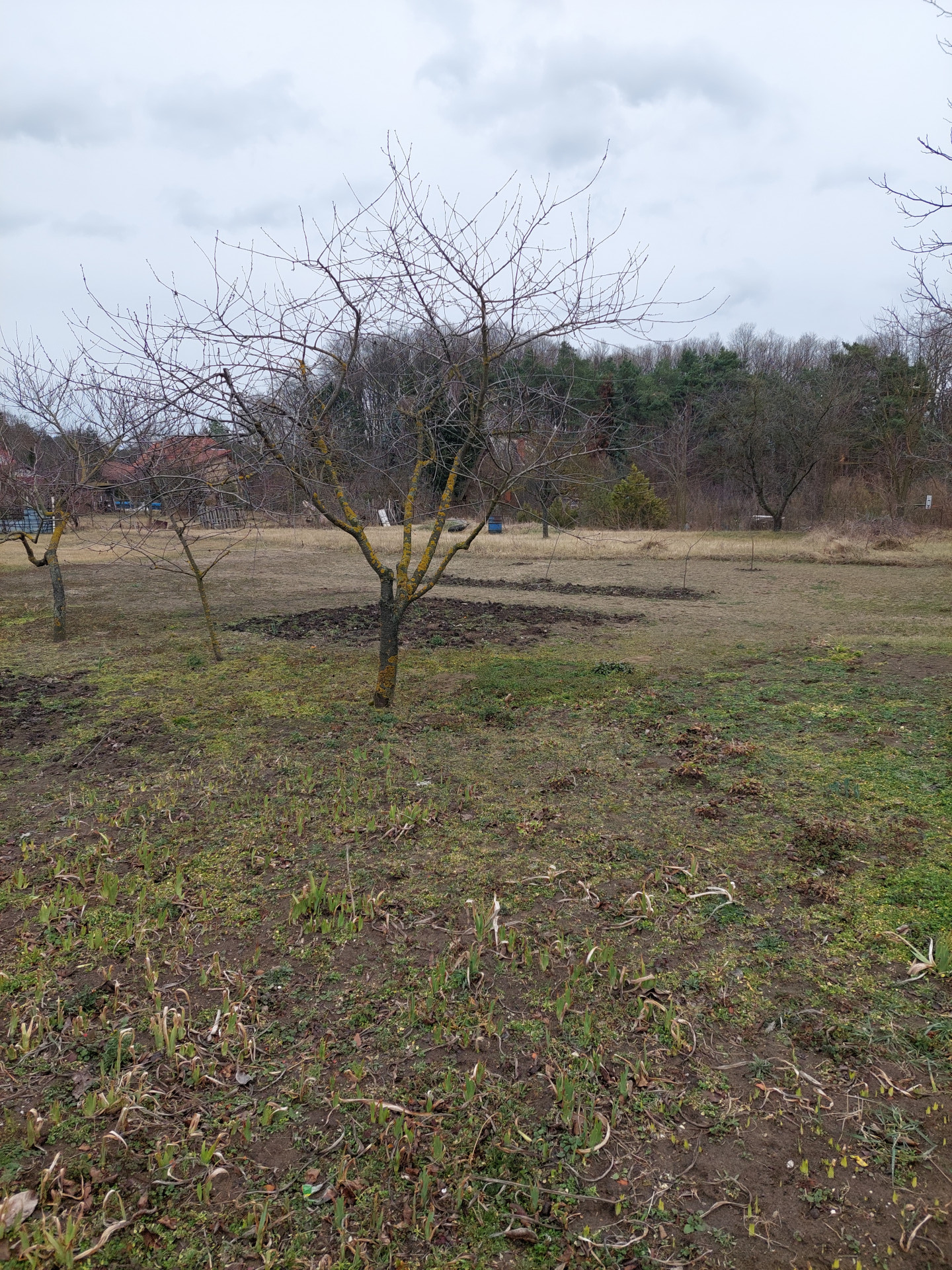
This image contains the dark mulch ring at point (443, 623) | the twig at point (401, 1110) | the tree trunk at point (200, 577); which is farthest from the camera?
the dark mulch ring at point (443, 623)

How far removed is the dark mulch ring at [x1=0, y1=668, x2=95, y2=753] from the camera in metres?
5.63

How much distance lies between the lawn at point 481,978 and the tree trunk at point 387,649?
0.17 m

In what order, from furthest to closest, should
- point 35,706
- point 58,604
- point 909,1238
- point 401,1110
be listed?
point 58,604 → point 35,706 → point 401,1110 → point 909,1238

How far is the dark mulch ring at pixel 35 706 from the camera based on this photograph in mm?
5629

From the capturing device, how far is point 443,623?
33.9 ft

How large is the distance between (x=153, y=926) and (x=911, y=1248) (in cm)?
275

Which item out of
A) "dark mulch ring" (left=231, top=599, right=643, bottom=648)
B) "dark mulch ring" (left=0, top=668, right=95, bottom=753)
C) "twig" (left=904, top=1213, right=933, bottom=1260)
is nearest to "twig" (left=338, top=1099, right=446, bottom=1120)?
"twig" (left=904, top=1213, right=933, bottom=1260)

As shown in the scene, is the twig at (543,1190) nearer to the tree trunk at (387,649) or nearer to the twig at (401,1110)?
the twig at (401,1110)

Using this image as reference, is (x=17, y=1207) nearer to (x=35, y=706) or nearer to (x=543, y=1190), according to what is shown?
(x=543, y=1190)

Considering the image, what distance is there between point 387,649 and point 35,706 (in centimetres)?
302

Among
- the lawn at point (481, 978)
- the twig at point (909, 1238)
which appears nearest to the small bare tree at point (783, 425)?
the lawn at point (481, 978)

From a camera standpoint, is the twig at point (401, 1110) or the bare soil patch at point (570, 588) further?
the bare soil patch at point (570, 588)

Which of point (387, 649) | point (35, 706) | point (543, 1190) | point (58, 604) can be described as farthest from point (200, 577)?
point (543, 1190)

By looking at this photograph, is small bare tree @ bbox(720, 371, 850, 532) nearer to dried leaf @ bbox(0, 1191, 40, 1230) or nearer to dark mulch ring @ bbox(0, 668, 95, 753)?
dark mulch ring @ bbox(0, 668, 95, 753)
